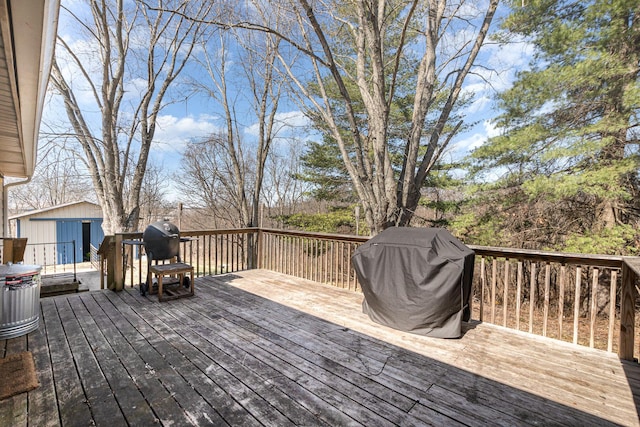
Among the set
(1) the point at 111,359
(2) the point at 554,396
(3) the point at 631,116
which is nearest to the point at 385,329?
(2) the point at 554,396

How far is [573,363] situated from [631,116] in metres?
5.61

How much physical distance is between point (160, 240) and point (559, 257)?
4772 mm

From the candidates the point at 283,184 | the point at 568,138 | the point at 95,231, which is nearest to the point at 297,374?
the point at 568,138

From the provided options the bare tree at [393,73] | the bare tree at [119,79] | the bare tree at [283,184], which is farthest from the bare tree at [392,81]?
the bare tree at [283,184]

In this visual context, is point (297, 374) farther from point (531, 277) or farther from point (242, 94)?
point (242, 94)

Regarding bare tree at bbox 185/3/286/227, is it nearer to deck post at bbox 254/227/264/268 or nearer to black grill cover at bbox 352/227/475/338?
deck post at bbox 254/227/264/268

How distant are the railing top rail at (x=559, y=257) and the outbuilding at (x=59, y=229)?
53.1 ft

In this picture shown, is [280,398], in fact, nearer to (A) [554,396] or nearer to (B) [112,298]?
(A) [554,396]

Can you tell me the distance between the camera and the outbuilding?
43.6 feet

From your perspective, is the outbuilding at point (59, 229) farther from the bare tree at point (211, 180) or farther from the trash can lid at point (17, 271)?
the trash can lid at point (17, 271)

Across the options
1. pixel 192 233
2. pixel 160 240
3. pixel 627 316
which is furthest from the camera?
pixel 192 233

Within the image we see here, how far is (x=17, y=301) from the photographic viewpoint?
2809mm

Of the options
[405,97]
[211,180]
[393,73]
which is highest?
[405,97]

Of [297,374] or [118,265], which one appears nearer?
[297,374]
